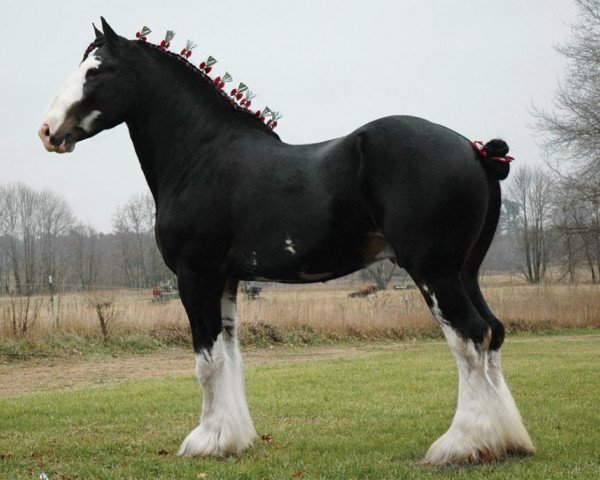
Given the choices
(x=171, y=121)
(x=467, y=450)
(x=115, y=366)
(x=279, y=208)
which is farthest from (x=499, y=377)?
(x=115, y=366)

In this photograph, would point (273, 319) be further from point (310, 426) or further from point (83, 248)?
point (83, 248)

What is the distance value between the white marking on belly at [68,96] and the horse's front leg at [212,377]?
4.56 ft

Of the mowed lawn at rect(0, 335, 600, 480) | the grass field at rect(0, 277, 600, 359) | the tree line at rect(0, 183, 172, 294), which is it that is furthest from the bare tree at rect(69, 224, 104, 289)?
the mowed lawn at rect(0, 335, 600, 480)

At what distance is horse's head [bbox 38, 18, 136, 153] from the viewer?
458cm

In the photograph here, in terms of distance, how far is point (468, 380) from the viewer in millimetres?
3930

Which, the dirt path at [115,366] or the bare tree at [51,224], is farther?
the bare tree at [51,224]

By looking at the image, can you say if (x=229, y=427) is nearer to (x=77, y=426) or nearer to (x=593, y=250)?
(x=77, y=426)

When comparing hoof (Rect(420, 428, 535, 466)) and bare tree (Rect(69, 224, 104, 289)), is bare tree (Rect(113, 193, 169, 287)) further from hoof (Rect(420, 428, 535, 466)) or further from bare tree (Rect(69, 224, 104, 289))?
hoof (Rect(420, 428, 535, 466))

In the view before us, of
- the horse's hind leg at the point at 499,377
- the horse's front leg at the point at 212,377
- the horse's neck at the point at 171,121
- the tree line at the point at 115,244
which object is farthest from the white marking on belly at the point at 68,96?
the tree line at the point at 115,244

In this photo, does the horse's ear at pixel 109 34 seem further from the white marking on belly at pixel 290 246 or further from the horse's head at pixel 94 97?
the white marking on belly at pixel 290 246

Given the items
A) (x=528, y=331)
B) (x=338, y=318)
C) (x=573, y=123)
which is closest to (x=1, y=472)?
(x=338, y=318)

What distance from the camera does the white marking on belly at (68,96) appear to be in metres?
4.56

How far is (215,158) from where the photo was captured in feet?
15.4

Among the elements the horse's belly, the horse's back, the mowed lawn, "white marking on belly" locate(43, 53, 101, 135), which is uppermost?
"white marking on belly" locate(43, 53, 101, 135)
